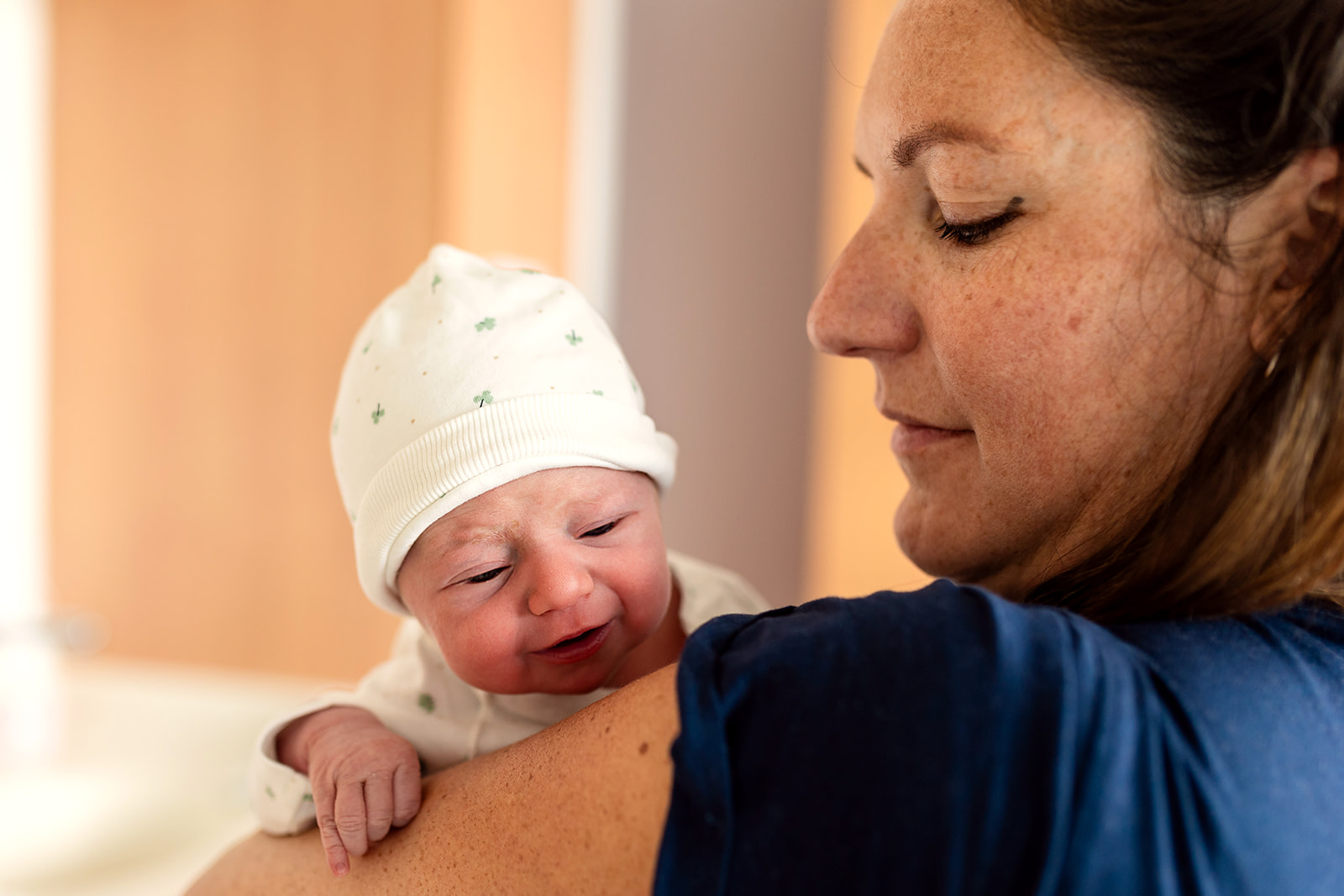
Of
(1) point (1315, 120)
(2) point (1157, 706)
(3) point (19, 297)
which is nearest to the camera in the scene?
(2) point (1157, 706)

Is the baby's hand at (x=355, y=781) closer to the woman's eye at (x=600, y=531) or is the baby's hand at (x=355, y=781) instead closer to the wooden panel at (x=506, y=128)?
the woman's eye at (x=600, y=531)

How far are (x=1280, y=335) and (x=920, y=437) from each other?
310 millimetres

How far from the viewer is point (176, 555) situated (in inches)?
112

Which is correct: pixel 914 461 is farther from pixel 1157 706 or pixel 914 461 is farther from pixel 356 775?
pixel 356 775

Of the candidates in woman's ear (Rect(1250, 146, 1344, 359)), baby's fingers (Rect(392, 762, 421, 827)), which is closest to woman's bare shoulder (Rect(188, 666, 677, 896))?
baby's fingers (Rect(392, 762, 421, 827))

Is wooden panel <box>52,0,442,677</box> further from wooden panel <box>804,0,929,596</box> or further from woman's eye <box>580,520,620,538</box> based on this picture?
woman's eye <box>580,520,620,538</box>

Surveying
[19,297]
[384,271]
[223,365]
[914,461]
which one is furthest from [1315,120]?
[19,297]

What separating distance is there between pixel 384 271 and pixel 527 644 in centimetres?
190

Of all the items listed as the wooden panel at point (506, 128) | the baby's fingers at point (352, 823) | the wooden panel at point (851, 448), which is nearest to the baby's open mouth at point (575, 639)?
the baby's fingers at point (352, 823)

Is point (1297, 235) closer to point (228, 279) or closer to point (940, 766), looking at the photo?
point (940, 766)

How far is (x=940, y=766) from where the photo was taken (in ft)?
1.79

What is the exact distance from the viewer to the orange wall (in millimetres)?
2621

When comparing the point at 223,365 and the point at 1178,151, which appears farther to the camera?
the point at 223,365

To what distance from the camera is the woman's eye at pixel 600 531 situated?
985 mm
